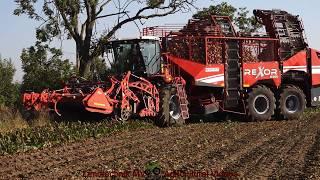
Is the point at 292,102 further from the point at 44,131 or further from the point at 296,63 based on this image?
the point at 44,131

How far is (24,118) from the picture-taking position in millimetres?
15078

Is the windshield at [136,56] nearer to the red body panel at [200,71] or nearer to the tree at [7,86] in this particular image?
the red body panel at [200,71]

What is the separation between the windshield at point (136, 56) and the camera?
14656 millimetres

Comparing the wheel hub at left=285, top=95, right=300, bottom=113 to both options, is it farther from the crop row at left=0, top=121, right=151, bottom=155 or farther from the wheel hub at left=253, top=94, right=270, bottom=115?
the crop row at left=0, top=121, right=151, bottom=155

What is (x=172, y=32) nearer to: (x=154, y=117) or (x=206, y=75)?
(x=206, y=75)

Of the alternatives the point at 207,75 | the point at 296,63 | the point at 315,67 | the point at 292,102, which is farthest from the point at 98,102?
the point at 315,67

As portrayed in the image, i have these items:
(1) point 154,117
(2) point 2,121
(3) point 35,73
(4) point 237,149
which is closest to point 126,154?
(4) point 237,149

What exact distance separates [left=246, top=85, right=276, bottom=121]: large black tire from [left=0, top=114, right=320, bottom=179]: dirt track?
3.19 m

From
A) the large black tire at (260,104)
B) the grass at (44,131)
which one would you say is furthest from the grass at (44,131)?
the large black tire at (260,104)

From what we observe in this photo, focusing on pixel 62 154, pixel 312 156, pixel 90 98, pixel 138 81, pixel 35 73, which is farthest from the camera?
pixel 35 73

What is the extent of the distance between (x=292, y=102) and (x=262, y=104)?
1.26 m

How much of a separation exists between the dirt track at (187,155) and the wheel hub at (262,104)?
357cm

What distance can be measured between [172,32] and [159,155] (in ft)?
22.3

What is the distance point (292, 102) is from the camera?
17234mm
